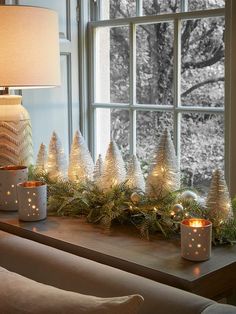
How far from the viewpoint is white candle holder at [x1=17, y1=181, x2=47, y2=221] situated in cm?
161

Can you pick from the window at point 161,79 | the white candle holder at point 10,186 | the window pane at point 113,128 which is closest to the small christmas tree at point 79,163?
the white candle holder at point 10,186

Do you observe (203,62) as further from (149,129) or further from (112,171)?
(112,171)

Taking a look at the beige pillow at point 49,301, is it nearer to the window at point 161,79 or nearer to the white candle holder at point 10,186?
the white candle holder at point 10,186

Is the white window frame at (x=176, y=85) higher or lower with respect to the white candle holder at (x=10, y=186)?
higher

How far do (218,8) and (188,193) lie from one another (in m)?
0.95

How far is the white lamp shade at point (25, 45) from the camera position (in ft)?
5.78

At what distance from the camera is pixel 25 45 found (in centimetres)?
179

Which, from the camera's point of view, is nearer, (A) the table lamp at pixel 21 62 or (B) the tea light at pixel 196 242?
(B) the tea light at pixel 196 242

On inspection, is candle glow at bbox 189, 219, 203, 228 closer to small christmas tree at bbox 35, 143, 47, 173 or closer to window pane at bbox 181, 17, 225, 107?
small christmas tree at bbox 35, 143, 47, 173

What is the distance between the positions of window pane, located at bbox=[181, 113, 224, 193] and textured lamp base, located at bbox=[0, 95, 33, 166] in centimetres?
69

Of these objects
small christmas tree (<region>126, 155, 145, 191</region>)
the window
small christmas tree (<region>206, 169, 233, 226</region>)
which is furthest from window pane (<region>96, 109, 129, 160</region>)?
small christmas tree (<region>206, 169, 233, 226</region>)

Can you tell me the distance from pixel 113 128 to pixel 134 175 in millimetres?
1013

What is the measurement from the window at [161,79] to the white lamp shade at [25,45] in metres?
0.67

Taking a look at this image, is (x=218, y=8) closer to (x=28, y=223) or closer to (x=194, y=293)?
(x=28, y=223)
